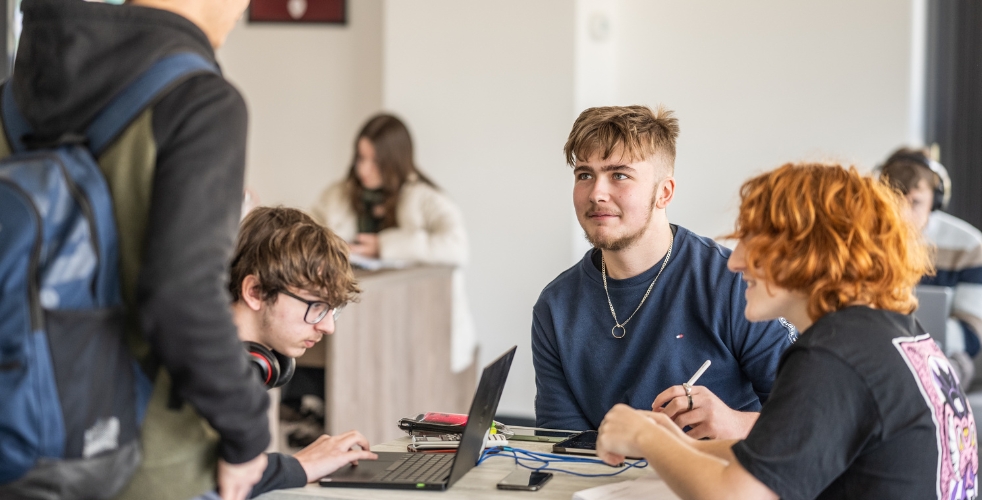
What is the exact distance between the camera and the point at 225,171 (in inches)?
42.1

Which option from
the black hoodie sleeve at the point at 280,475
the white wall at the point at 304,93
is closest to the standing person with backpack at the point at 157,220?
the black hoodie sleeve at the point at 280,475

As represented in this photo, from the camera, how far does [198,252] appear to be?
1.03 meters

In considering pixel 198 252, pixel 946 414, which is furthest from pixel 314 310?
pixel 946 414

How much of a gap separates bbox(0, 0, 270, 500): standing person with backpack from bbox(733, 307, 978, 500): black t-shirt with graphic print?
608 mm

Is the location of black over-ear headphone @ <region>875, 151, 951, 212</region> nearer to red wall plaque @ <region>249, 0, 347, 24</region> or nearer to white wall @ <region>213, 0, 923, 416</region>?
white wall @ <region>213, 0, 923, 416</region>

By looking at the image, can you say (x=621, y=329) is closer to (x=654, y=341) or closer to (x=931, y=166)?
(x=654, y=341)

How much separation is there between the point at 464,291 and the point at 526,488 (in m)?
3.06

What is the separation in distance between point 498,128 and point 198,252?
3.40 metres

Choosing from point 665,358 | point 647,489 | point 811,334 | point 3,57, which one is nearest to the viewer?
point 811,334

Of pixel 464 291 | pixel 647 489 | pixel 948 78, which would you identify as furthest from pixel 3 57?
pixel 948 78

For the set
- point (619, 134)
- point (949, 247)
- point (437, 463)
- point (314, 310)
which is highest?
point (619, 134)

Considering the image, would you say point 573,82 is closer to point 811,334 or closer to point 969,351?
point 969,351

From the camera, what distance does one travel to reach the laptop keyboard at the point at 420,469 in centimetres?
141

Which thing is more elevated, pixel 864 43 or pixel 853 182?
pixel 864 43
